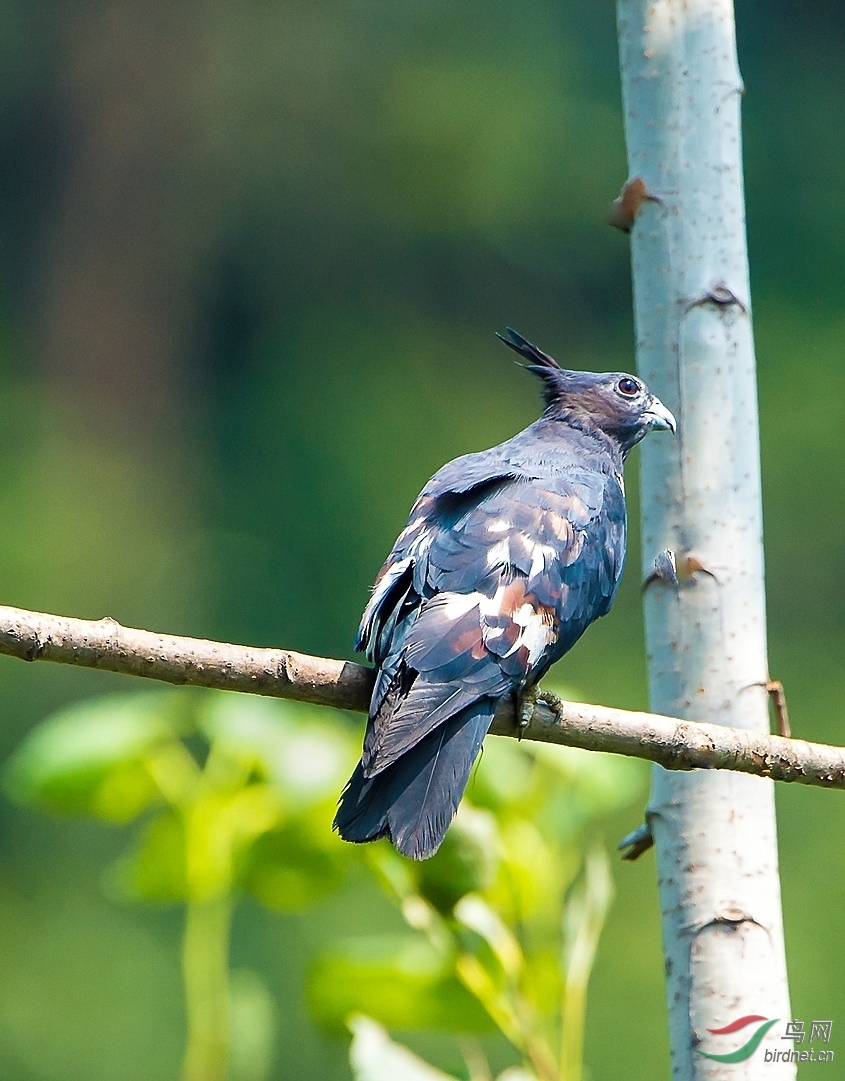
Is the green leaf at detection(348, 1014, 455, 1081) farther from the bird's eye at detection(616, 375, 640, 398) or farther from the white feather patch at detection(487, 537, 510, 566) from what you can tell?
the bird's eye at detection(616, 375, 640, 398)

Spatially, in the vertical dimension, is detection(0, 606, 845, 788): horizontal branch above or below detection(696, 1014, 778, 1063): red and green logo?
above

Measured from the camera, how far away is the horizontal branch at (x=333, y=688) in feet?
4.96

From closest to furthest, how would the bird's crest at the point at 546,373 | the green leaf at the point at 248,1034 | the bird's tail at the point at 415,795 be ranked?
the bird's tail at the point at 415,795 < the green leaf at the point at 248,1034 < the bird's crest at the point at 546,373

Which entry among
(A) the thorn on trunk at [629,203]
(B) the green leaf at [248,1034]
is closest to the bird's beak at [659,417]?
(A) the thorn on trunk at [629,203]

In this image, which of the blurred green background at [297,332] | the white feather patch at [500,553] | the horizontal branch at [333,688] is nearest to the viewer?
the horizontal branch at [333,688]

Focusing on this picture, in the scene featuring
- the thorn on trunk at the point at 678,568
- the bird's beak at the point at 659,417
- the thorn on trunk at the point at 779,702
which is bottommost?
the thorn on trunk at the point at 779,702

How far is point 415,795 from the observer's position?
175 centimetres

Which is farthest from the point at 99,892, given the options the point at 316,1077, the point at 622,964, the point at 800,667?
the point at 800,667

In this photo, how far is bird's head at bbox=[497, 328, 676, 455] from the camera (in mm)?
2605

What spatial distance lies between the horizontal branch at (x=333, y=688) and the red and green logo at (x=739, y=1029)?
340 millimetres

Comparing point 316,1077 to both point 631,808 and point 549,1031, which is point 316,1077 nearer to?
point 631,808

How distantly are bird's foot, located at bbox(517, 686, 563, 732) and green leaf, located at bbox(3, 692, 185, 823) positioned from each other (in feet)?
1.89

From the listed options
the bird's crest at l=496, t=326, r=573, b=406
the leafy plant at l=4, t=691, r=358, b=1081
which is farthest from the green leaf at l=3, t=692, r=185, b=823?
the bird's crest at l=496, t=326, r=573, b=406

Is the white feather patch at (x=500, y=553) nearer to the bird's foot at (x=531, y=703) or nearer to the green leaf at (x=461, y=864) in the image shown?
the bird's foot at (x=531, y=703)
